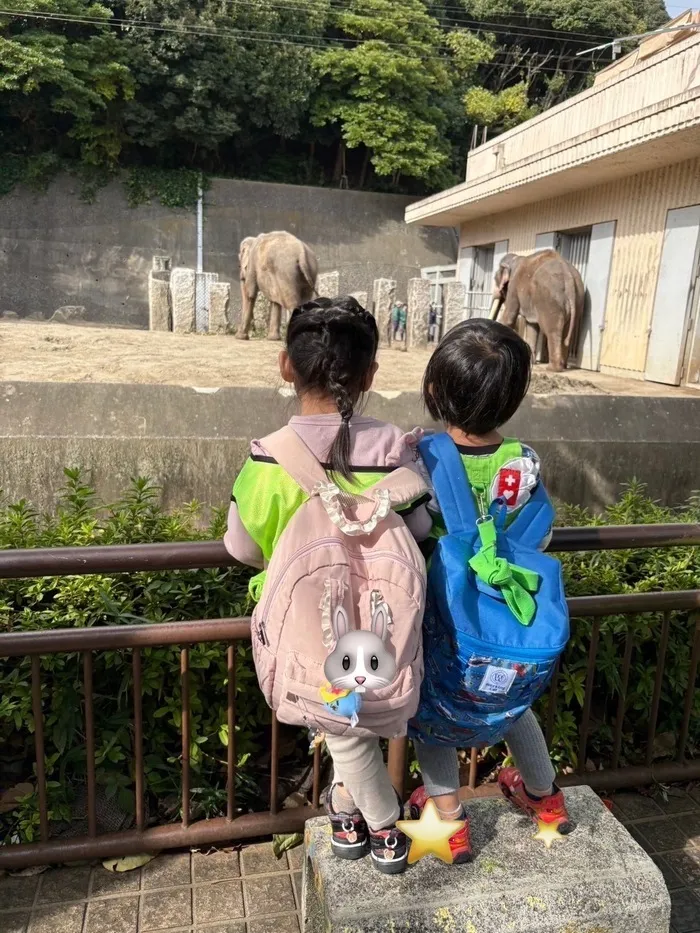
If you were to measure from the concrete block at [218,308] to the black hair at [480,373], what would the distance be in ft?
40.1

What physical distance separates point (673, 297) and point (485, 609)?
1093 centimetres

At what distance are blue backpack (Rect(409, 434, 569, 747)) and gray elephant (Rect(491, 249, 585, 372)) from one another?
32.1ft

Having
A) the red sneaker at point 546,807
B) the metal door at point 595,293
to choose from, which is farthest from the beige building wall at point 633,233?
the red sneaker at point 546,807

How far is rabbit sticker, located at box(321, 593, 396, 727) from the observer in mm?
1342

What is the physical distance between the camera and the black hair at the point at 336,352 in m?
1.49

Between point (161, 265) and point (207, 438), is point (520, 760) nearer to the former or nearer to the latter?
point (207, 438)

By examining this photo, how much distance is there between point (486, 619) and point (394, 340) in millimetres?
12086

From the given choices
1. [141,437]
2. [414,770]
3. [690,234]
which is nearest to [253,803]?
[414,770]

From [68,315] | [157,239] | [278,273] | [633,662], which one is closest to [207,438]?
[633,662]

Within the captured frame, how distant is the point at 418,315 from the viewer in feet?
42.4

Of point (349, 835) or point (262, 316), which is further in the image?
point (262, 316)

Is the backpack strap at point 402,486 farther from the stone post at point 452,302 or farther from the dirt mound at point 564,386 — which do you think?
the stone post at point 452,302

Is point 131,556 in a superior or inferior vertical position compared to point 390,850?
superior

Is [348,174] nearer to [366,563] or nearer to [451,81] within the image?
[451,81]
